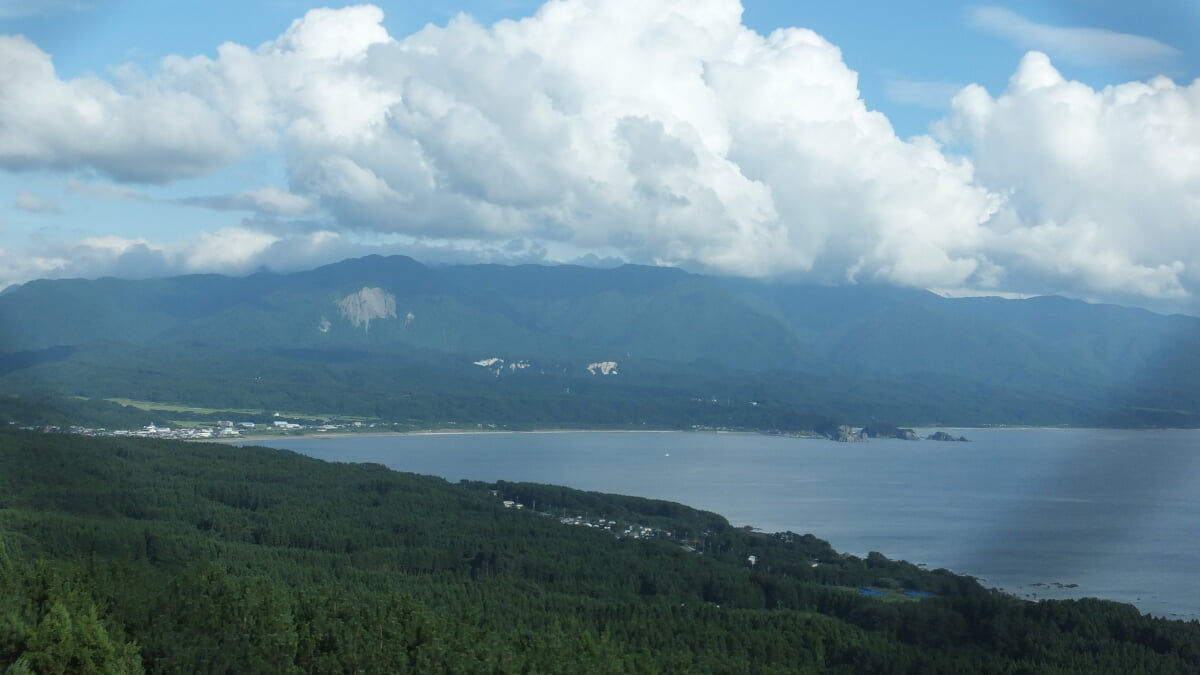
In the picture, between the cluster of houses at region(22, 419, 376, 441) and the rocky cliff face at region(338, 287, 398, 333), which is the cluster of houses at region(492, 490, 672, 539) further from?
the rocky cliff face at region(338, 287, 398, 333)

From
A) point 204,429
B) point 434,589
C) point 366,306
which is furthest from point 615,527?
point 366,306

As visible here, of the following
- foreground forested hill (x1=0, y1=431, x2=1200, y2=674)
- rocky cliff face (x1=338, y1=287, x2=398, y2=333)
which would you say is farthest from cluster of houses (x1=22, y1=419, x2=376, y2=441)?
rocky cliff face (x1=338, y1=287, x2=398, y2=333)

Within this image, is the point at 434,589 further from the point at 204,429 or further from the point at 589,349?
the point at 589,349

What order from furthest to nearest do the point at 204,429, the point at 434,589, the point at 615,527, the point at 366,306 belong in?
the point at 366,306 → the point at 204,429 → the point at 615,527 → the point at 434,589

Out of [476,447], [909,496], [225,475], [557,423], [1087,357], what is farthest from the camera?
Result: [1087,357]

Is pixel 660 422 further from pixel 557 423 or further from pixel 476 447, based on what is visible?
pixel 476 447

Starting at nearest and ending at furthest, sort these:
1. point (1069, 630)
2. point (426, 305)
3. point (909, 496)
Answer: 1. point (1069, 630)
2. point (909, 496)
3. point (426, 305)

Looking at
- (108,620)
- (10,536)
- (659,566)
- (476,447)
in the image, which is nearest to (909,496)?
(659,566)
